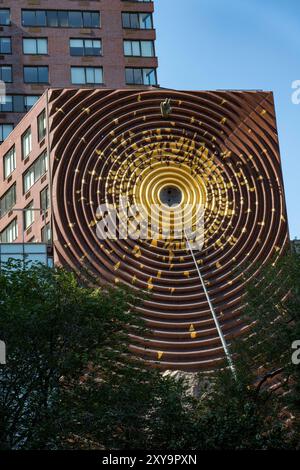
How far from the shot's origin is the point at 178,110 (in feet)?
269

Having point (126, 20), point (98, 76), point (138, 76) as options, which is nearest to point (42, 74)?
point (98, 76)

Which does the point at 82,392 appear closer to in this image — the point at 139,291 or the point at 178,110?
the point at 139,291

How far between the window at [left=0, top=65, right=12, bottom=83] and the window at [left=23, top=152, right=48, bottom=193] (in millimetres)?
22749

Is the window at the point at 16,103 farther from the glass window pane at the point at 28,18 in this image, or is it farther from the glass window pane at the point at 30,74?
the glass window pane at the point at 28,18

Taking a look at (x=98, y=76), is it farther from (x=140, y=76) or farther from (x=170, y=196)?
(x=170, y=196)

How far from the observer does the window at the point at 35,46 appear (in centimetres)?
10738

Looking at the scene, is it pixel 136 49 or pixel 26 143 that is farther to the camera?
pixel 136 49

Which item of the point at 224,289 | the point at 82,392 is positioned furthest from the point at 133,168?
the point at 82,392

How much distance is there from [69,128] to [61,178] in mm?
3341

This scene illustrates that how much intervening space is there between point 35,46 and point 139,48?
8.64 meters

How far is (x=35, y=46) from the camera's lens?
4230 inches

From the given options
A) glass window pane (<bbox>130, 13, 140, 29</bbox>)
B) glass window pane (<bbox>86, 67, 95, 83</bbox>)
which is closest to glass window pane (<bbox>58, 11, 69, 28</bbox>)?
glass window pane (<bbox>86, 67, 95, 83</bbox>)

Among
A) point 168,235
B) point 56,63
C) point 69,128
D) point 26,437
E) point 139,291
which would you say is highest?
point 56,63

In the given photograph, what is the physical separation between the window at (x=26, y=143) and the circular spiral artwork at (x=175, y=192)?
4965 mm
